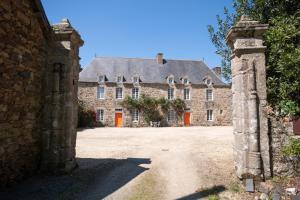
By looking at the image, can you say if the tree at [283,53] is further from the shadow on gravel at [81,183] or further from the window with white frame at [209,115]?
the window with white frame at [209,115]

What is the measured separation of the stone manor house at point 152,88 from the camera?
23094 mm

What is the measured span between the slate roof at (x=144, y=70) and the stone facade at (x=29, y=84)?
18.1m

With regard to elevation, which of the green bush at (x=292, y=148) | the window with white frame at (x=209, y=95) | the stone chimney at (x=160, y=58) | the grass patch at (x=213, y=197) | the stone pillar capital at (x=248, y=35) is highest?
the stone chimney at (x=160, y=58)

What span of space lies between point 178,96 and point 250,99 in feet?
65.1

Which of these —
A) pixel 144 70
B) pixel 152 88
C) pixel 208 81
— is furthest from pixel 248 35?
pixel 208 81

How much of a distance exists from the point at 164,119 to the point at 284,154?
770 inches

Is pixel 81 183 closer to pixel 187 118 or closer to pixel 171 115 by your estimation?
pixel 171 115

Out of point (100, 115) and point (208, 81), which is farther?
point (208, 81)

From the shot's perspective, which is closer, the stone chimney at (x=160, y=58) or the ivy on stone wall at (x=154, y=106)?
the ivy on stone wall at (x=154, y=106)

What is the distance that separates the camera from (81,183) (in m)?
4.54

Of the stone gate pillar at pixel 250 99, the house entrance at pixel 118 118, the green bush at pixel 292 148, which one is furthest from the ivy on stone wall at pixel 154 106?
the green bush at pixel 292 148

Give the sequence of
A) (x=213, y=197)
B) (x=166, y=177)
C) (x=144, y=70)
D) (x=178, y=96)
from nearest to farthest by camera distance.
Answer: (x=213, y=197) < (x=166, y=177) < (x=178, y=96) < (x=144, y=70)

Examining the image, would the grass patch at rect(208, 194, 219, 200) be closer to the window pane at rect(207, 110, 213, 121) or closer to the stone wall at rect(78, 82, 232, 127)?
the stone wall at rect(78, 82, 232, 127)

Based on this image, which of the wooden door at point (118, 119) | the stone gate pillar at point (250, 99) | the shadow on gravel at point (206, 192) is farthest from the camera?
the wooden door at point (118, 119)
